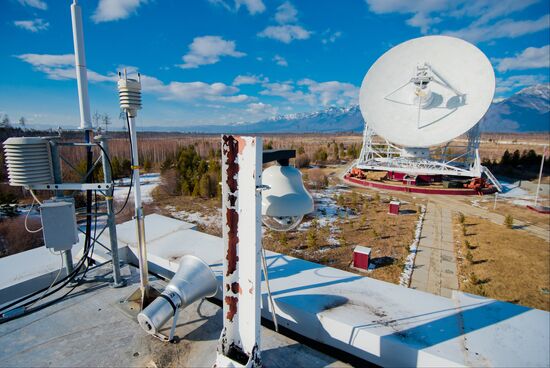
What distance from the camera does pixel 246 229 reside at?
208cm

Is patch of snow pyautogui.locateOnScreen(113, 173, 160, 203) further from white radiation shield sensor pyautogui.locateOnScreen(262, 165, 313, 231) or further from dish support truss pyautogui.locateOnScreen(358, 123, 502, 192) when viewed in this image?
dish support truss pyautogui.locateOnScreen(358, 123, 502, 192)

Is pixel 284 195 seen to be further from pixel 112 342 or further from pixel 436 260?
pixel 436 260

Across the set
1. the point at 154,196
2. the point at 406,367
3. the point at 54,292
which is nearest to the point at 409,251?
the point at 406,367

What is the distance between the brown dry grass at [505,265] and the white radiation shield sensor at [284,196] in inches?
274

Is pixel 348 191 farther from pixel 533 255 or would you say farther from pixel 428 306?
pixel 428 306

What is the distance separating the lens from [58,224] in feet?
11.3

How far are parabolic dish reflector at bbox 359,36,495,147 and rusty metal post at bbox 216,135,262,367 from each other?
62.7 feet

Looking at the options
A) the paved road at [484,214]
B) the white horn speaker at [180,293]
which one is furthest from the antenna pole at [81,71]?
the paved road at [484,214]

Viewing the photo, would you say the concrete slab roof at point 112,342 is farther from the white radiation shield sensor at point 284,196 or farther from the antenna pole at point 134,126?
the white radiation shield sensor at point 284,196

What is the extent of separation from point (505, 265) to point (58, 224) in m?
Answer: 11.2

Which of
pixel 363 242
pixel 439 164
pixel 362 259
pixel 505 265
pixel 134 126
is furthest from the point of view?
pixel 439 164

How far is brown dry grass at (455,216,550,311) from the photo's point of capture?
22.5 ft

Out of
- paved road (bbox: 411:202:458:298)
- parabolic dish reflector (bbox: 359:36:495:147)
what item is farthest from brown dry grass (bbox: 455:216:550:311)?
parabolic dish reflector (bbox: 359:36:495:147)

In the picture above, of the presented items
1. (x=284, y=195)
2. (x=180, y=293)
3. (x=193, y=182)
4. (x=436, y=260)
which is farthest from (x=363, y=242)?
(x=193, y=182)
